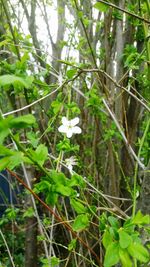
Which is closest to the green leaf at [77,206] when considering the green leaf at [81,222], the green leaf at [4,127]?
the green leaf at [81,222]

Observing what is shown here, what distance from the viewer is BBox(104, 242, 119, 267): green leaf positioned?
0.62 meters

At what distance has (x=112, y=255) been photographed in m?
0.62

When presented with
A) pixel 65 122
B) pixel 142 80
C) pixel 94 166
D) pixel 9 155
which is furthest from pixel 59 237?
pixel 9 155

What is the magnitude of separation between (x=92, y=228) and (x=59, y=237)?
53 cm

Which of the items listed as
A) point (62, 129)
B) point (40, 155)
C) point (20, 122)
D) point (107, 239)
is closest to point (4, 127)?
point (20, 122)

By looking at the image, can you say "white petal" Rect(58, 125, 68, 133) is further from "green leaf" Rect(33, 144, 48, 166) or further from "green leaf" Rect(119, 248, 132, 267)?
"green leaf" Rect(119, 248, 132, 267)

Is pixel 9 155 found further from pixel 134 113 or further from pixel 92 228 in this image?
pixel 92 228

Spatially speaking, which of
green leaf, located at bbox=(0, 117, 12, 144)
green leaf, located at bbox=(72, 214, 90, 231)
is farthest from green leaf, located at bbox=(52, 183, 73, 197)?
green leaf, located at bbox=(0, 117, 12, 144)

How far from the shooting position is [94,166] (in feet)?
6.49

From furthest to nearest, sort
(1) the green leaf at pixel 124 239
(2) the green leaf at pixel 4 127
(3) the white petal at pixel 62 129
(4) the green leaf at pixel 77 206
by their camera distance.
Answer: (3) the white petal at pixel 62 129
(4) the green leaf at pixel 77 206
(1) the green leaf at pixel 124 239
(2) the green leaf at pixel 4 127

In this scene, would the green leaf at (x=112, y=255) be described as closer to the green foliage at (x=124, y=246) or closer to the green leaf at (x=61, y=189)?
the green foliage at (x=124, y=246)

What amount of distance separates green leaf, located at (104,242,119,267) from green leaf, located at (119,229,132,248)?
2cm

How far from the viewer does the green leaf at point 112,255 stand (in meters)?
0.62

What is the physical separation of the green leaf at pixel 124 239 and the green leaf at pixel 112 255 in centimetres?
A: 2
